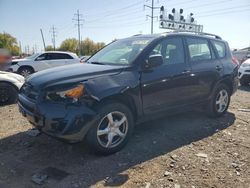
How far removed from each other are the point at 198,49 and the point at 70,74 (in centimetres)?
275

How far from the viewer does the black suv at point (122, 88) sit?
12.2 ft

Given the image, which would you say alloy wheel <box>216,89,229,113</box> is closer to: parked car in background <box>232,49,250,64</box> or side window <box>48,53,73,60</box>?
parked car in background <box>232,49,250,64</box>

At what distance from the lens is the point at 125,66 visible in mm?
4367

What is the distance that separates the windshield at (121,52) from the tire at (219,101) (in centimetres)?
206

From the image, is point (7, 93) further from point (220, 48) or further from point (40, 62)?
point (40, 62)

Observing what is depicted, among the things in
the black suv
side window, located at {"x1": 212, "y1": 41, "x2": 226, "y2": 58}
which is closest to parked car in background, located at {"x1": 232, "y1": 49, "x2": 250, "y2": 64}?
side window, located at {"x1": 212, "y1": 41, "x2": 226, "y2": 58}

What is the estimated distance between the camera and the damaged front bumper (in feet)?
11.9

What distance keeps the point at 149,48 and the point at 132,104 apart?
0.99 m

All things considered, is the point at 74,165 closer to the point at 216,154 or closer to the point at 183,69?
the point at 216,154

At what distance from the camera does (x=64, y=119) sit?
3619 millimetres

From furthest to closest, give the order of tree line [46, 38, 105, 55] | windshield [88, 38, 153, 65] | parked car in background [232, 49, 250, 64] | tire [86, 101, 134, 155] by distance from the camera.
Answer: tree line [46, 38, 105, 55], parked car in background [232, 49, 250, 64], windshield [88, 38, 153, 65], tire [86, 101, 134, 155]

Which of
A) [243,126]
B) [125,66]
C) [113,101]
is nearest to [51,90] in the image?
[113,101]

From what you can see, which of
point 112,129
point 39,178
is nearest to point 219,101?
point 112,129

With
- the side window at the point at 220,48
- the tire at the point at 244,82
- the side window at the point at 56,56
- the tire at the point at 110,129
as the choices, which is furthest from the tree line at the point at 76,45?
the tire at the point at 110,129
